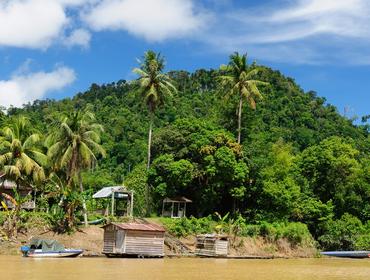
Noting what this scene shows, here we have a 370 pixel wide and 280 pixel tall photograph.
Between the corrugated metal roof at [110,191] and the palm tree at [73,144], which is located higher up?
the palm tree at [73,144]

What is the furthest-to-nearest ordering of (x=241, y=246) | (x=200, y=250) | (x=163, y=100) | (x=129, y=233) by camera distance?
1. (x=163, y=100)
2. (x=241, y=246)
3. (x=200, y=250)
4. (x=129, y=233)

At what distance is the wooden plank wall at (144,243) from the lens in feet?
123

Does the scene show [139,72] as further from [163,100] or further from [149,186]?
[149,186]

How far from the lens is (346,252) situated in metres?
47.3

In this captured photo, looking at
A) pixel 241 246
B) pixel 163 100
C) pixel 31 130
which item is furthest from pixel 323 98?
pixel 31 130

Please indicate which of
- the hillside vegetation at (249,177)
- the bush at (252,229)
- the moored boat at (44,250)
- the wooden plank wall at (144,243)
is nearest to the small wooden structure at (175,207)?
the hillside vegetation at (249,177)

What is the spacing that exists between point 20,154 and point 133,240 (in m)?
12.9

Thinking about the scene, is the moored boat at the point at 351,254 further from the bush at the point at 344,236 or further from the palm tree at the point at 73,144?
the palm tree at the point at 73,144

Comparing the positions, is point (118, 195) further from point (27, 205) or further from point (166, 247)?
point (166, 247)

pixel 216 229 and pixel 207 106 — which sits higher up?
pixel 207 106

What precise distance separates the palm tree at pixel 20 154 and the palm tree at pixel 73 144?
1511mm

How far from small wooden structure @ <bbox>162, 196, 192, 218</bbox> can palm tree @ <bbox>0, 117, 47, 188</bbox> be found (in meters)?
12.0

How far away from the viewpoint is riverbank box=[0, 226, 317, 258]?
128 ft

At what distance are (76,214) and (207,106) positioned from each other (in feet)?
137
